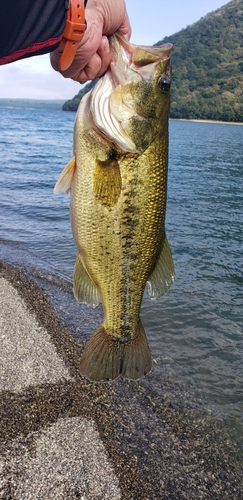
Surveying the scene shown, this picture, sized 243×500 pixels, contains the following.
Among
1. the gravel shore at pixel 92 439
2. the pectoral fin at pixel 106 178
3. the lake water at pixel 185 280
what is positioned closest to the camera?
the pectoral fin at pixel 106 178

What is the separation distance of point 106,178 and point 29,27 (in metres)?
0.96

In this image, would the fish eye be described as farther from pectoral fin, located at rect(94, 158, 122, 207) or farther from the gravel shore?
the gravel shore

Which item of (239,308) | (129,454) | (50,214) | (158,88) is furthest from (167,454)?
(50,214)

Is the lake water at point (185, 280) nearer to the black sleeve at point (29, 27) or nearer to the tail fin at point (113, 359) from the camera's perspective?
the tail fin at point (113, 359)

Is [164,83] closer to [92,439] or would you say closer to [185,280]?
[92,439]

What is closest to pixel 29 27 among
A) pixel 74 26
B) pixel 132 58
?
pixel 74 26

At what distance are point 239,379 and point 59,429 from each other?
341 cm

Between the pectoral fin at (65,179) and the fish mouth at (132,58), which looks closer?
the fish mouth at (132,58)

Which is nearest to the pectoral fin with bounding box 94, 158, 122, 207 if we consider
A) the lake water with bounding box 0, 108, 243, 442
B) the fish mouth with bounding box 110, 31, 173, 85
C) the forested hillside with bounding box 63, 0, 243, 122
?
the fish mouth with bounding box 110, 31, 173, 85

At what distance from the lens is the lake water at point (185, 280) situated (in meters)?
6.98

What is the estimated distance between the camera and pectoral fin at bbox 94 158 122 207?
9.26ft

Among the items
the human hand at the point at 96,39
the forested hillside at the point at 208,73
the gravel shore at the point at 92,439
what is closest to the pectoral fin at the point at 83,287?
the human hand at the point at 96,39

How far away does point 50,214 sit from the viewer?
17.0 metres

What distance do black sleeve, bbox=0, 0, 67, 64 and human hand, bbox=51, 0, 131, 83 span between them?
0.15 metres
